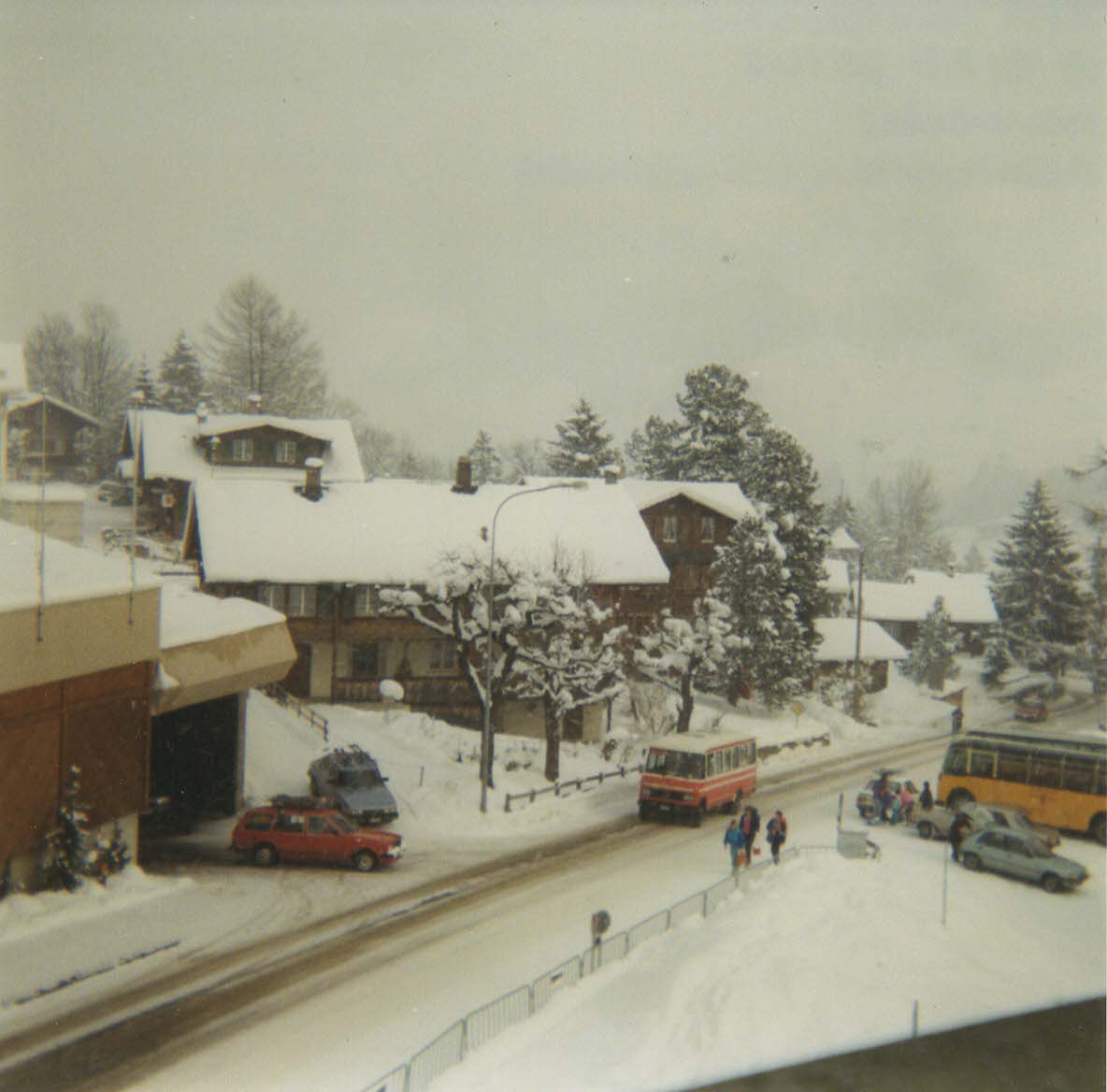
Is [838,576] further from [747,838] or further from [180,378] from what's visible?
[180,378]

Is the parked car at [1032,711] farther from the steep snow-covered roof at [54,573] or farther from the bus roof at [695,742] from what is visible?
the steep snow-covered roof at [54,573]

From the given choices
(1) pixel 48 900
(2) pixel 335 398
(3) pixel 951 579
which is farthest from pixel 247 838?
(3) pixel 951 579

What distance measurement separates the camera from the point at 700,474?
120ft

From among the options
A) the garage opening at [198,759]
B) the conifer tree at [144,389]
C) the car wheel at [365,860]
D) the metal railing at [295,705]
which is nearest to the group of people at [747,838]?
the car wheel at [365,860]

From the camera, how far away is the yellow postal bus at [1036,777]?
14.4 metres

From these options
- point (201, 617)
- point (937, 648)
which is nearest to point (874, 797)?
point (201, 617)

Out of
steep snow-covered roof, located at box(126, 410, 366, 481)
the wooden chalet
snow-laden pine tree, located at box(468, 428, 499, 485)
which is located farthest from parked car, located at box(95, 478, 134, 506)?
snow-laden pine tree, located at box(468, 428, 499, 485)

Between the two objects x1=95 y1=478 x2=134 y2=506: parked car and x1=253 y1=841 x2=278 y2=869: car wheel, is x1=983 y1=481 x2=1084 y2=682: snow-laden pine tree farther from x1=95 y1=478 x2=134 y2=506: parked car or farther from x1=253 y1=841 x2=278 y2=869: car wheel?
x1=95 y1=478 x2=134 y2=506: parked car

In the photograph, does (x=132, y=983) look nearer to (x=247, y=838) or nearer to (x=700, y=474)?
(x=247, y=838)

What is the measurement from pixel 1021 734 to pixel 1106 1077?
24.2ft

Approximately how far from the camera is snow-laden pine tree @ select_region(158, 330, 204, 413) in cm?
2081

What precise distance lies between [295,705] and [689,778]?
13.1m

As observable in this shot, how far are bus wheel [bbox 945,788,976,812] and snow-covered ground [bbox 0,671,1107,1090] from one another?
105cm

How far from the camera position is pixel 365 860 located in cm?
1866
